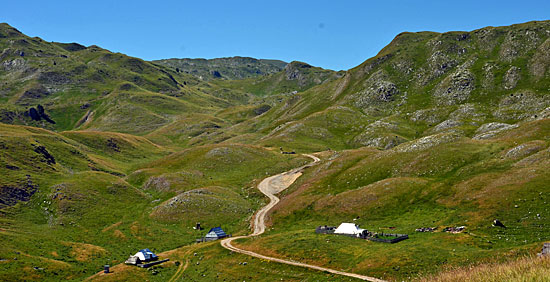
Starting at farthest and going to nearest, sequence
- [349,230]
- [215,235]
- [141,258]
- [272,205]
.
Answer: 1. [272,205]
2. [215,235]
3. [141,258]
4. [349,230]

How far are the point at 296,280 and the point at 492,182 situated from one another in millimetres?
52859

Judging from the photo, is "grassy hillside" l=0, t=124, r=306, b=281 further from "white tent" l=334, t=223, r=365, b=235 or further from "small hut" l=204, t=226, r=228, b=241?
"white tent" l=334, t=223, r=365, b=235

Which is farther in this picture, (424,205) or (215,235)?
(215,235)

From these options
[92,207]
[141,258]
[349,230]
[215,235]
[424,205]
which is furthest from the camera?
[92,207]

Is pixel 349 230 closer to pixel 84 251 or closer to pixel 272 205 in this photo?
pixel 272 205

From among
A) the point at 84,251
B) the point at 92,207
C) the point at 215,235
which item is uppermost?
the point at 92,207

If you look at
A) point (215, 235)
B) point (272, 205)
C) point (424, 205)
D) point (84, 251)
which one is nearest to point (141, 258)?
point (84, 251)

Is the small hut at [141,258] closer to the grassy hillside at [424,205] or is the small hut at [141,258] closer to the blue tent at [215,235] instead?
the blue tent at [215,235]

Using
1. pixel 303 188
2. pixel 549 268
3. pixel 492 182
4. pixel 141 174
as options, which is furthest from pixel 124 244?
pixel 549 268

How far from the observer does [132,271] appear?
7450 cm

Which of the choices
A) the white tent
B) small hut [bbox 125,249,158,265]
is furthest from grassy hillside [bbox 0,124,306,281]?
the white tent

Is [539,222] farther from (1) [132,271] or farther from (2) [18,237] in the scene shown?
(2) [18,237]

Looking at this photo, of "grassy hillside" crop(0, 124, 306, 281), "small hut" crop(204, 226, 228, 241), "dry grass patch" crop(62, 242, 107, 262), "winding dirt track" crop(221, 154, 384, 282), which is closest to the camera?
"winding dirt track" crop(221, 154, 384, 282)

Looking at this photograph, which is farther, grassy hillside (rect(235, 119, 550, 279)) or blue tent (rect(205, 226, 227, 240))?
blue tent (rect(205, 226, 227, 240))
